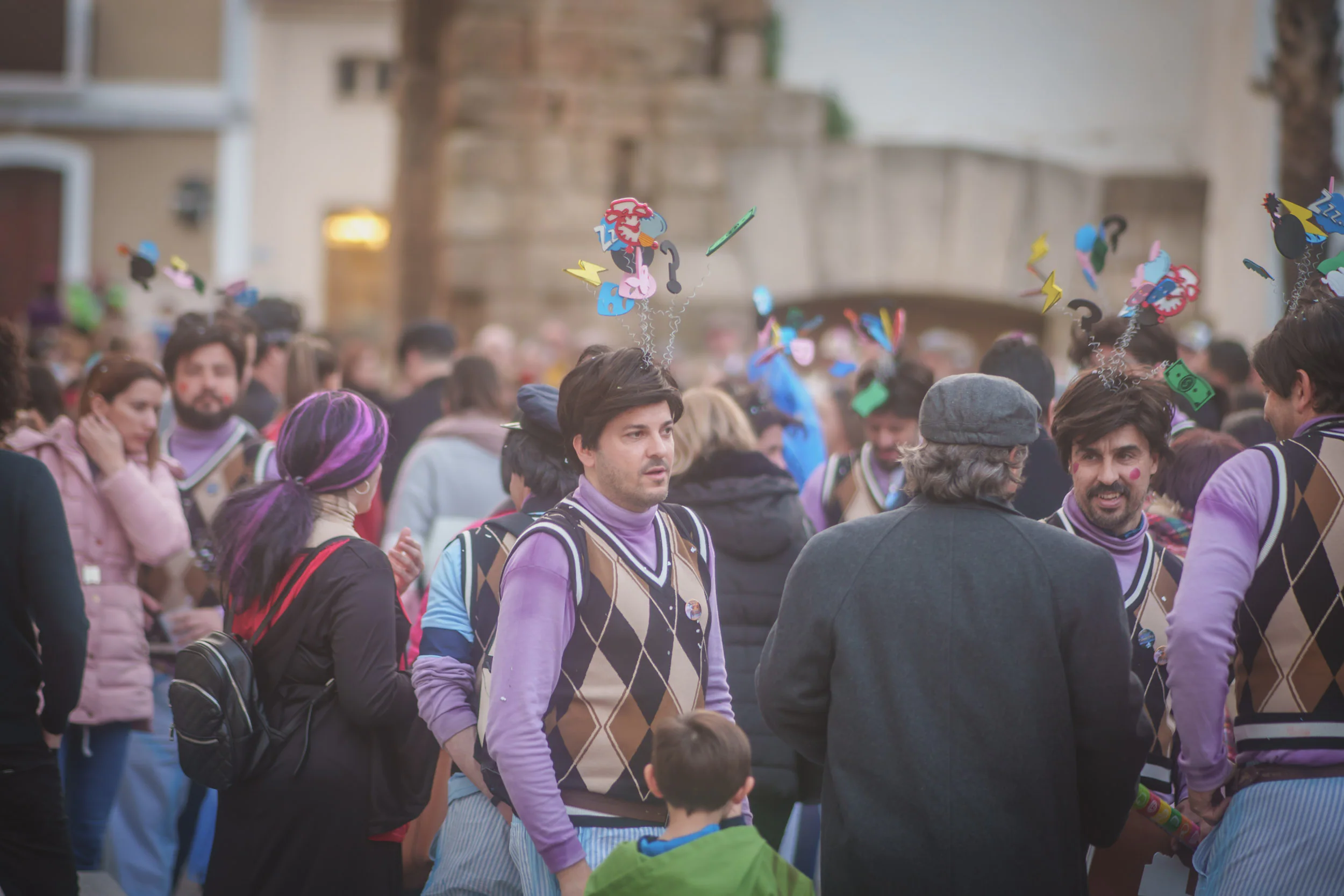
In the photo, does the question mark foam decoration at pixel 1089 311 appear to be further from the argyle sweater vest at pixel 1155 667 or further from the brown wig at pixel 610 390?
the brown wig at pixel 610 390

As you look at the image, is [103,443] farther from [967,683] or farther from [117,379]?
[967,683]

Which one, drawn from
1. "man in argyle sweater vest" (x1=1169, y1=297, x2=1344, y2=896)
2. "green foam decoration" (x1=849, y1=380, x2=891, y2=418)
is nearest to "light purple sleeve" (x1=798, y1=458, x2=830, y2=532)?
"green foam decoration" (x1=849, y1=380, x2=891, y2=418)

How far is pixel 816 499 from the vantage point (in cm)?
524

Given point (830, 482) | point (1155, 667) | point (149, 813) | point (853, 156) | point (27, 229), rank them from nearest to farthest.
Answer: point (1155, 667), point (149, 813), point (830, 482), point (853, 156), point (27, 229)

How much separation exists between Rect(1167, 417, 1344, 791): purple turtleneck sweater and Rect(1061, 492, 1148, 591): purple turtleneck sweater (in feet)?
1.51

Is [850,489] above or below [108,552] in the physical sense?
above

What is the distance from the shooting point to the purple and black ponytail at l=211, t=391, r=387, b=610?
3.34m

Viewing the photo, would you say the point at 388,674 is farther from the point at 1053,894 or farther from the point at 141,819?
the point at 141,819

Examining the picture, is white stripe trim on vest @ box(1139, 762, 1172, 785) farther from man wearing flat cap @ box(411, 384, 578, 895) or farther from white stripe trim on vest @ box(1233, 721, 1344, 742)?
man wearing flat cap @ box(411, 384, 578, 895)

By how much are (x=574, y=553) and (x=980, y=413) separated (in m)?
0.91

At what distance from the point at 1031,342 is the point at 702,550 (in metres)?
2.07

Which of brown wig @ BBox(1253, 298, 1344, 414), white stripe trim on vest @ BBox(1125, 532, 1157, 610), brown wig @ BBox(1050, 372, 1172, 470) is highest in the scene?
brown wig @ BBox(1253, 298, 1344, 414)

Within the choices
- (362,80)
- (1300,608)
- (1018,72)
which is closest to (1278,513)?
(1300,608)

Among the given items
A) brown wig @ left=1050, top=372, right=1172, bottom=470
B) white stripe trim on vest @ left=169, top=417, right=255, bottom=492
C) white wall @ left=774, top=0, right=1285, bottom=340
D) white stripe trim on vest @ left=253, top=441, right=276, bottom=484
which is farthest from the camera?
white wall @ left=774, top=0, right=1285, bottom=340
